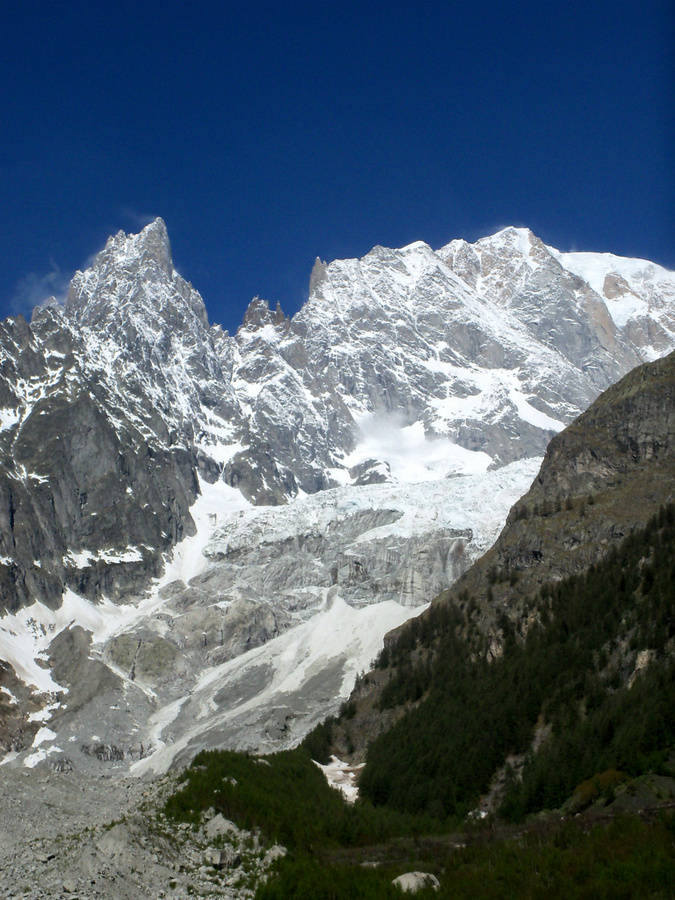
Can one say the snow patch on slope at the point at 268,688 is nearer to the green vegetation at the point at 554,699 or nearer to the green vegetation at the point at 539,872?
the green vegetation at the point at 554,699

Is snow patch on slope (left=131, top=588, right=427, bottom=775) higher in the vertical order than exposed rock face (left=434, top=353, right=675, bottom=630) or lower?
lower

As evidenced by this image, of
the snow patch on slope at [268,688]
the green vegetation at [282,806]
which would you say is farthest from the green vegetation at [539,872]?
the snow patch on slope at [268,688]

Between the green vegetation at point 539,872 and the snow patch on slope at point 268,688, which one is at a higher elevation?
the snow patch on slope at point 268,688

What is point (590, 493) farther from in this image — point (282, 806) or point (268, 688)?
point (282, 806)

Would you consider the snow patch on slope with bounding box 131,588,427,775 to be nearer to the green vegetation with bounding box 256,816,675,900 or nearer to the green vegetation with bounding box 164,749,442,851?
the green vegetation with bounding box 164,749,442,851

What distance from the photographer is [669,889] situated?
4134 centimetres

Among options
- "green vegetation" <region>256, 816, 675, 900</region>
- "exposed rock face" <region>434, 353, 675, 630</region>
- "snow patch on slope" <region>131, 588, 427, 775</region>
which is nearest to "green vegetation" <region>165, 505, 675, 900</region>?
"green vegetation" <region>256, 816, 675, 900</region>

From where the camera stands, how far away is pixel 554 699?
286ft

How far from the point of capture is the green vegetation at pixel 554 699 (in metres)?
71.6

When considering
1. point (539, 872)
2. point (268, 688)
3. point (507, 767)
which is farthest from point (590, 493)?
point (539, 872)

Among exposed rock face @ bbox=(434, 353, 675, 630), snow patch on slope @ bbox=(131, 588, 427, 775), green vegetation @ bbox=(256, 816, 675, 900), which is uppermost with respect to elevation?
exposed rock face @ bbox=(434, 353, 675, 630)

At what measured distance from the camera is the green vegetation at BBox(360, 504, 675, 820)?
7162 centimetres

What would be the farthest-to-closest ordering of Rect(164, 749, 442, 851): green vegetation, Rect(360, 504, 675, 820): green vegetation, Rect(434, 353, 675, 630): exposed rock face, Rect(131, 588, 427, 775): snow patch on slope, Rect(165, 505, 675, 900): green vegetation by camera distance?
1. Rect(131, 588, 427, 775): snow patch on slope
2. Rect(434, 353, 675, 630): exposed rock face
3. Rect(360, 504, 675, 820): green vegetation
4. Rect(164, 749, 442, 851): green vegetation
5. Rect(165, 505, 675, 900): green vegetation

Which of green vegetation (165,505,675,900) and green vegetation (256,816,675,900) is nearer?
green vegetation (256,816,675,900)
